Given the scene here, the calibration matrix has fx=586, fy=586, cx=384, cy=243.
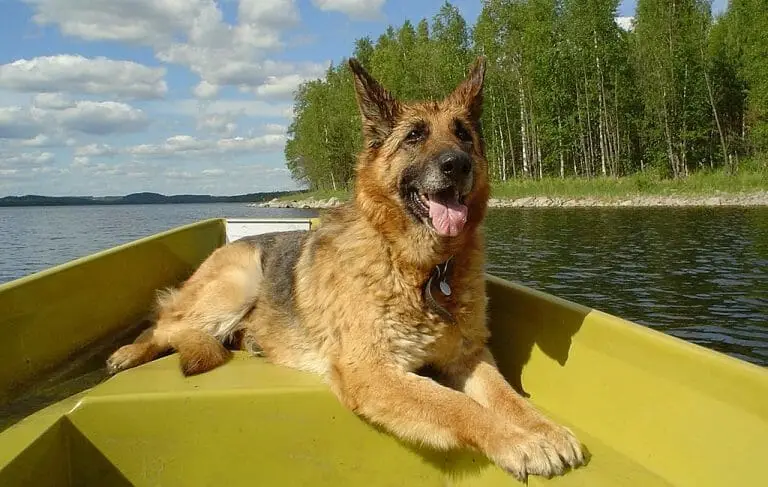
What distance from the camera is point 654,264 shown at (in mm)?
17594

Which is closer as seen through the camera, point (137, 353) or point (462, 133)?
point (462, 133)

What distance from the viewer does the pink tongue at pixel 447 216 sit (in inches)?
147

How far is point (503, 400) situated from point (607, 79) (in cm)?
4711

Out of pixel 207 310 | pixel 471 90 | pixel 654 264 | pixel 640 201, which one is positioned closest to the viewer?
pixel 471 90

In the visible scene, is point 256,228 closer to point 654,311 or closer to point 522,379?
point 522,379

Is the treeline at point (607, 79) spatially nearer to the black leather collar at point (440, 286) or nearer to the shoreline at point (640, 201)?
the shoreline at point (640, 201)

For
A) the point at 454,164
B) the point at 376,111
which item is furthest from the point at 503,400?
the point at 376,111

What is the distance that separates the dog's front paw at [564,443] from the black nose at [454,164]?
1.58m

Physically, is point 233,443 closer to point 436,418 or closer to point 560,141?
point 436,418

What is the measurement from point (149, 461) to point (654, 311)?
11474mm

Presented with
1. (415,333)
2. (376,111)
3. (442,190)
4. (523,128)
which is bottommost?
(415,333)

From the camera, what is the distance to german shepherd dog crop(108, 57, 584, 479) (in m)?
3.20

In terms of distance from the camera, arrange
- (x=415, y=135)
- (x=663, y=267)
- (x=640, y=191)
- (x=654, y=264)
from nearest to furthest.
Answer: (x=415, y=135), (x=663, y=267), (x=654, y=264), (x=640, y=191)

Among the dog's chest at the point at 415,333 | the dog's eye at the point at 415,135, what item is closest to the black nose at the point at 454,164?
the dog's eye at the point at 415,135
